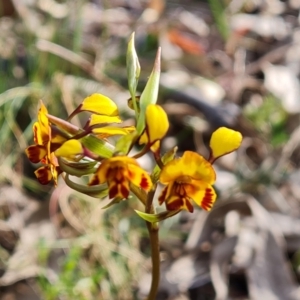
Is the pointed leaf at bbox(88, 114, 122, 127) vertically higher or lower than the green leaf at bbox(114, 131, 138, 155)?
lower

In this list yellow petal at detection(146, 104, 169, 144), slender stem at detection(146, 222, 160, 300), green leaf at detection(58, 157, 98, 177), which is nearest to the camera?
yellow petal at detection(146, 104, 169, 144)

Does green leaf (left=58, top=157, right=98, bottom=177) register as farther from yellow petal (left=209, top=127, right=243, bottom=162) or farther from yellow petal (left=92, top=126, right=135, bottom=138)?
yellow petal (left=209, top=127, right=243, bottom=162)

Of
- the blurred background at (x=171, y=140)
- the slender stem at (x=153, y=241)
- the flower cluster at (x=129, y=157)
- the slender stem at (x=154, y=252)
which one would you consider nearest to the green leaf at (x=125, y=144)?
the flower cluster at (x=129, y=157)

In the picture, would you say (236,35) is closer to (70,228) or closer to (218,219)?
(218,219)

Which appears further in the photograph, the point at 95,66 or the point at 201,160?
the point at 95,66

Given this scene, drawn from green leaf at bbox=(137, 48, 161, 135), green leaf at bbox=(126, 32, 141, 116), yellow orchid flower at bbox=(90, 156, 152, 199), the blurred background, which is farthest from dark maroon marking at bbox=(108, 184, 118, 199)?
the blurred background

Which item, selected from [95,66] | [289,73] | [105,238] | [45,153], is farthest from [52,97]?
[45,153]

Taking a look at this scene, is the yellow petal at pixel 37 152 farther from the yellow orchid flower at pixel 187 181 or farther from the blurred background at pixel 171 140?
the blurred background at pixel 171 140
